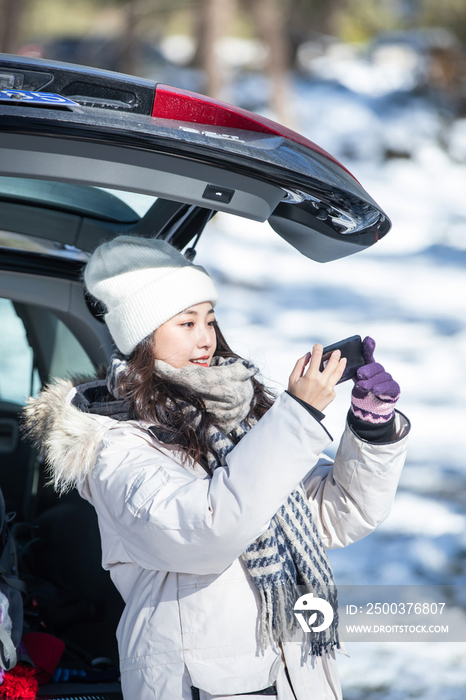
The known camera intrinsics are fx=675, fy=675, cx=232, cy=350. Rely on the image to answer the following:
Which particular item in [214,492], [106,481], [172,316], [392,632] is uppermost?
[172,316]

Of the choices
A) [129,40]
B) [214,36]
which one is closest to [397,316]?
[214,36]

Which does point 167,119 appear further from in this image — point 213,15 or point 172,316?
point 213,15

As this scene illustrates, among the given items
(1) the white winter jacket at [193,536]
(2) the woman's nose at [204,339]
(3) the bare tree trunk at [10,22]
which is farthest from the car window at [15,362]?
(3) the bare tree trunk at [10,22]

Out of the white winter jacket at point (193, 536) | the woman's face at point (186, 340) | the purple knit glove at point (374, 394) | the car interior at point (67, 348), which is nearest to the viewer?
Result: the white winter jacket at point (193, 536)

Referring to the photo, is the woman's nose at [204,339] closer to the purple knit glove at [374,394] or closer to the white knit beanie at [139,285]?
the white knit beanie at [139,285]

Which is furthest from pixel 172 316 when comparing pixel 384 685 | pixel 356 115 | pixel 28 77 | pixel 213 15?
pixel 356 115

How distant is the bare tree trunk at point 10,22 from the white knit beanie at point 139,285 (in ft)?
30.4

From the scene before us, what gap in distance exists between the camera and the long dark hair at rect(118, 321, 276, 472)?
1755 mm

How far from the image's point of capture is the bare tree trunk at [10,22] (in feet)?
32.1

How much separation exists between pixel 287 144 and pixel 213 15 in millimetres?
8938

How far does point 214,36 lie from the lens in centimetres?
957

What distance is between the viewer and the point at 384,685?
10.0 ft

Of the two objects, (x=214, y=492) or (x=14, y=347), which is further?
(x=14, y=347)

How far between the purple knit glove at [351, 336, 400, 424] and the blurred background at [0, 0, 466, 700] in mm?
343
